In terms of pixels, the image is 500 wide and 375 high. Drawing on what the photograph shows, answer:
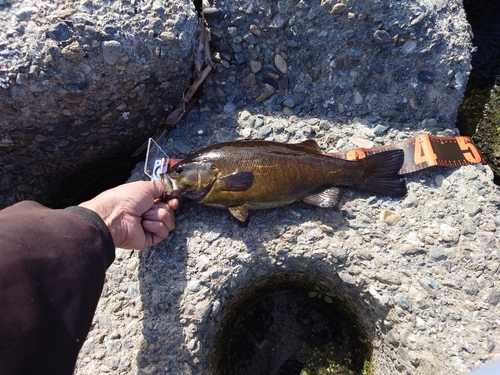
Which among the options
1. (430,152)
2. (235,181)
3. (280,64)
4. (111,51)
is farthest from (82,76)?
(430,152)

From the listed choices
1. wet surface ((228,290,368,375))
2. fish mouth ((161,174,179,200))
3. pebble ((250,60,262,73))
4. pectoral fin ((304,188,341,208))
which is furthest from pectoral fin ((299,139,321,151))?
wet surface ((228,290,368,375))

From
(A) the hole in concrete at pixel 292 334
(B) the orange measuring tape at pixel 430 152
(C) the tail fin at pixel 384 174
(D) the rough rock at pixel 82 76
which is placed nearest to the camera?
(D) the rough rock at pixel 82 76

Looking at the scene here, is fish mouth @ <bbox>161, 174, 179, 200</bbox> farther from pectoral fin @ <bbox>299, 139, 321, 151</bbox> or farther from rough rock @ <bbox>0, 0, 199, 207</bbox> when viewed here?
pectoral fin @ <bbox>299, 139, 321, 151</bbox>

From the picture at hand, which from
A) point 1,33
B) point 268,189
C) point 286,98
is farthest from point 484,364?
point 1,33

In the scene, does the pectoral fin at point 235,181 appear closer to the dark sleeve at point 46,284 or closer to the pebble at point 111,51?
the dark sleeve at point 46,284

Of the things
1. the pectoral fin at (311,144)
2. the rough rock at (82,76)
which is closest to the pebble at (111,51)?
the rough rock at (82,76)

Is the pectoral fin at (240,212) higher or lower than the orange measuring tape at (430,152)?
lower

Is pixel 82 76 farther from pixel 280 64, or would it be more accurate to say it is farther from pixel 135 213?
pixel 280 64
